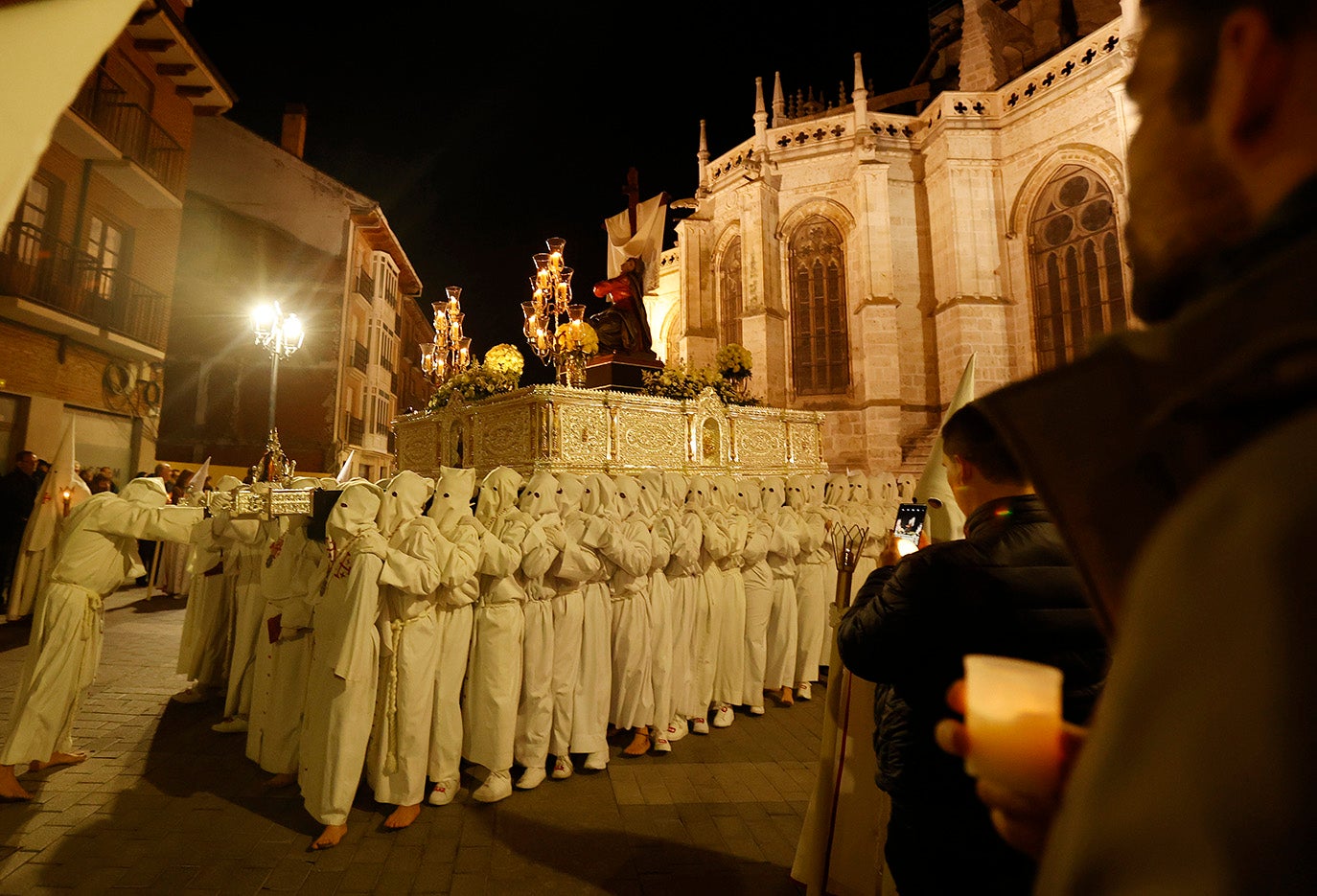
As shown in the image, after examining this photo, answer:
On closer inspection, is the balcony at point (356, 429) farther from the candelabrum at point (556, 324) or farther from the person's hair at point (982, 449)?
the person's hair at point (982, 449)

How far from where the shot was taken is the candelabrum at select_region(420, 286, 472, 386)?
11539mm

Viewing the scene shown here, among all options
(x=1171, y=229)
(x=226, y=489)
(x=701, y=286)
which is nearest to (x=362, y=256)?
(x=701, y=286)

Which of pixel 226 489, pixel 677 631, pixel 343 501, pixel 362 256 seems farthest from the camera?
pixel 362 256

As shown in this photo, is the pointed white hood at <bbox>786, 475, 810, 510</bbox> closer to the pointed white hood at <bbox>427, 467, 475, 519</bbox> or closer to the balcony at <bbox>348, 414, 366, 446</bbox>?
the pointed white hood at <bbox>427, 467, 475, 519</bbox>

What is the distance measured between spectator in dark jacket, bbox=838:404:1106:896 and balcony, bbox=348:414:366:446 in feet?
73.9

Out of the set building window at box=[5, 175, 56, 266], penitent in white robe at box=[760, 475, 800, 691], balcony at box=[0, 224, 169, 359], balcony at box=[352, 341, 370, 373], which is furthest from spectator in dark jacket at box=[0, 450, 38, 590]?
balcony at box=[352, 341, 370, 373]

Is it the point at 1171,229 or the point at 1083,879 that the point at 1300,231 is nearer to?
the point at 1171,229

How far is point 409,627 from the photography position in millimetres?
4199

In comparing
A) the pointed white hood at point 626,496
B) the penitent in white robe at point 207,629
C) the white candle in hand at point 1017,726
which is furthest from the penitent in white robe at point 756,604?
the penitent in white robe at point 207,629

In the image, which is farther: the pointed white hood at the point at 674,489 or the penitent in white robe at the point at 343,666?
the pointed white hood at the point at 674,489

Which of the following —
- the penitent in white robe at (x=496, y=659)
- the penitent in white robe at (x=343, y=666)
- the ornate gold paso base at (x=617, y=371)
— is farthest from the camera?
the ornate gold paso base at (x=617, y=371)

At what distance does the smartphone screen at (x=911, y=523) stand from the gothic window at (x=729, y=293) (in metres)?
17.3

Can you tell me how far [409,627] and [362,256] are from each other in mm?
23367

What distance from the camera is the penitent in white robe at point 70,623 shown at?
4.29m
